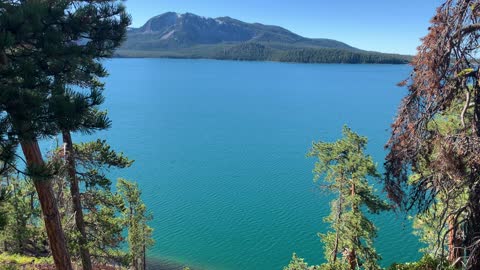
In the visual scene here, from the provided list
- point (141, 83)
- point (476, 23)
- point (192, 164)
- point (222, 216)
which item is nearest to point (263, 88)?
point (141, 83)

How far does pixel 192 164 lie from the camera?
37.6 meters

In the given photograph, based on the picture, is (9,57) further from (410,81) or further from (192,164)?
(192,164)

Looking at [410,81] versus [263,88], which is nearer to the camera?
[410,81]

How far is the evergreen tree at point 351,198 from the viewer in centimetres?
1229

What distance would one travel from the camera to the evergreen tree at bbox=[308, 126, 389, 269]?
12.3 m

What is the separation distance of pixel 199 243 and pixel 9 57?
1933 cm

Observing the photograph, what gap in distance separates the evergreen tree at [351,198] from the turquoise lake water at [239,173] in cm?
130

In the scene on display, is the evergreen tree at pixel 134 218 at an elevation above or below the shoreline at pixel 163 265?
above

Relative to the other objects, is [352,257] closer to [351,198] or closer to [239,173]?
[351,198]

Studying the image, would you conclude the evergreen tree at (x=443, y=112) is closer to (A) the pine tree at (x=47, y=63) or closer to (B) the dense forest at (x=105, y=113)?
(B) the dense forest at (x=105, y=113)

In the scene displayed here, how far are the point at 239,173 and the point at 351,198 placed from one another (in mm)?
22864

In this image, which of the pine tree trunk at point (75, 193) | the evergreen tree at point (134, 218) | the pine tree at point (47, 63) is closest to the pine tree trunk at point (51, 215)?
the pine tree at point (47, 63)

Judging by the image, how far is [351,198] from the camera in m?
12.3

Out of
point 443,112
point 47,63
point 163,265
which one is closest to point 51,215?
point 47,63
